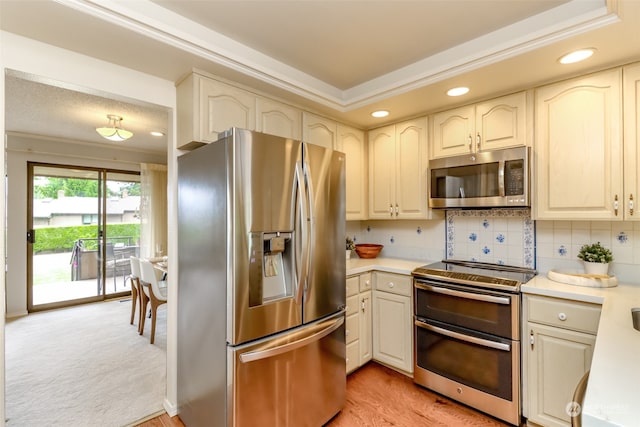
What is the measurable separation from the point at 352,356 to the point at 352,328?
0.73 feet

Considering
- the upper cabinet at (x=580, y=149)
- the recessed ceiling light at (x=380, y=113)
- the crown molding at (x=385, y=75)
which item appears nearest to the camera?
the crown molding at (x=385, y=75)

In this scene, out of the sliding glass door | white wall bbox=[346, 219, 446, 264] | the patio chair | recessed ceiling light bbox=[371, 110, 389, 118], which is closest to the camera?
recessed ceiling light bbox=[371, 110, 389, 118]

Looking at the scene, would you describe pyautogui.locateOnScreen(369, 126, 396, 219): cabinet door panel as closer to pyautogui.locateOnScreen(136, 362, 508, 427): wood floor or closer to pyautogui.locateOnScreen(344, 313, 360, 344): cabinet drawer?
pyautogui.locateOnScreen(344, 313, 360, 344): cabinet drawer

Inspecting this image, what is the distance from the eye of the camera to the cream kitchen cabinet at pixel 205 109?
1861 mm

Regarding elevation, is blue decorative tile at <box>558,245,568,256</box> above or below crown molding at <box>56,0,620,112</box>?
below

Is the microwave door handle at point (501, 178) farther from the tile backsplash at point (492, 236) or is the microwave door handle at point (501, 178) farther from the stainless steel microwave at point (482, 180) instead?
the tile backsplash at point (492, 236)

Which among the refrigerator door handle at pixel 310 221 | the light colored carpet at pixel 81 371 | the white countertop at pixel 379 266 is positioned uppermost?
the refrigerator door handle at pixel 310 221

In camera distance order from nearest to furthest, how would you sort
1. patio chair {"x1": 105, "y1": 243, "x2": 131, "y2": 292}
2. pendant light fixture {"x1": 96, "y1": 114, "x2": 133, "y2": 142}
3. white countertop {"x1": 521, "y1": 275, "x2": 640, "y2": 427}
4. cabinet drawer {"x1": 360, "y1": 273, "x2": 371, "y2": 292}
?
1. white countertop {"x1": 521, "y1": 275, "x2": 640, "y2": 427}
2. cabinet drawer {"x1": 360, "y1": 273, "x2": 371, "y2": 292}
3. pendant light fixture {"x1": 96, "y1": 114, "x2": 133, "y2": 142}
4. patio chair {"x1": 105, "y1": 243, "x2": 131, "y2": 292}

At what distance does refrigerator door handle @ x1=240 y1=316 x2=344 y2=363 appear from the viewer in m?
1.51

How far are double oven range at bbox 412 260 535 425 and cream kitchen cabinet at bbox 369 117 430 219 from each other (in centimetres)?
65

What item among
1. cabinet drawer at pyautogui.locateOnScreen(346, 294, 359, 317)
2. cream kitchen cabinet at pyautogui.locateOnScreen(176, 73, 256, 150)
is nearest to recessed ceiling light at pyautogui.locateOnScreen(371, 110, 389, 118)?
cream kitchen cabinet at pyautogui.locateOnScreen(176, 73, 256, 150)

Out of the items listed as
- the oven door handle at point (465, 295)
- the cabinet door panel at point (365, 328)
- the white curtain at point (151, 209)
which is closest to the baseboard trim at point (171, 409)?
the cabinet door panel at point (365, 328)

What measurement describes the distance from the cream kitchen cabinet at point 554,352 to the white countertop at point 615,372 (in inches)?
6.9

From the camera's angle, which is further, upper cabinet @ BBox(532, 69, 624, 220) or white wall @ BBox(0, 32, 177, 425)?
upper cabinet @ BBox(532, 69, 624, 220)
